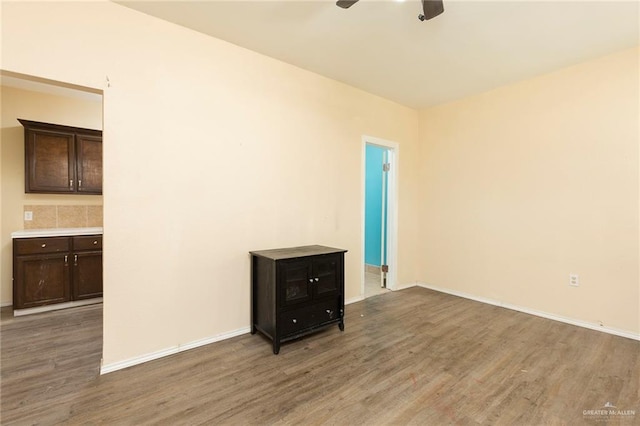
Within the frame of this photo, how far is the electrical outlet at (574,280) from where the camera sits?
307 cm

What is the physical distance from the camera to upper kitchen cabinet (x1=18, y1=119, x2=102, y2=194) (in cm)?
346

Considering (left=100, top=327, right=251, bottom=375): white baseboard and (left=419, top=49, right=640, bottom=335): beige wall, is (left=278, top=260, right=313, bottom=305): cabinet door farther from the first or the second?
(left=419, top=49, right=640, bottom=335): beige wall

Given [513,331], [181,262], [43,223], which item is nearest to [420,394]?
[513,331]

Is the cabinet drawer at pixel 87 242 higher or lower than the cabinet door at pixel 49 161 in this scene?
lower

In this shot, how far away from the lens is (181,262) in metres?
2.46

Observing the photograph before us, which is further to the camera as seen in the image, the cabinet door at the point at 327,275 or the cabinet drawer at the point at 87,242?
the cabinet drawer at the point at 87,242

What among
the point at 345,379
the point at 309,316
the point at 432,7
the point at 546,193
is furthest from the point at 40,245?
the point at 546,193

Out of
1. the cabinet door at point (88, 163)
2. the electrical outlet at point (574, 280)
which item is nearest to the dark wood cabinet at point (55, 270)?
the cabinet door at point (88, 163)

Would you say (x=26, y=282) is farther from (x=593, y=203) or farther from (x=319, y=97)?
(x=593, y=203)

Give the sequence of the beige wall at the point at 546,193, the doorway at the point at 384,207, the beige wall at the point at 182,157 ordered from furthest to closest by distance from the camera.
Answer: the doorway at the point at 384,207, the beige wall at the point at 546,193, the beige wall at the point at 182,157

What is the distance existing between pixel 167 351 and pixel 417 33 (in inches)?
132

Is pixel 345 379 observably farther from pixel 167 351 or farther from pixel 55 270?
pixel 55 270

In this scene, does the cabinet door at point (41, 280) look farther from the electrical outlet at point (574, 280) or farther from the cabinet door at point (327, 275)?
the electrical outlet at point (574, 280)

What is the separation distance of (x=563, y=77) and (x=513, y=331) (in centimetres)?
271
